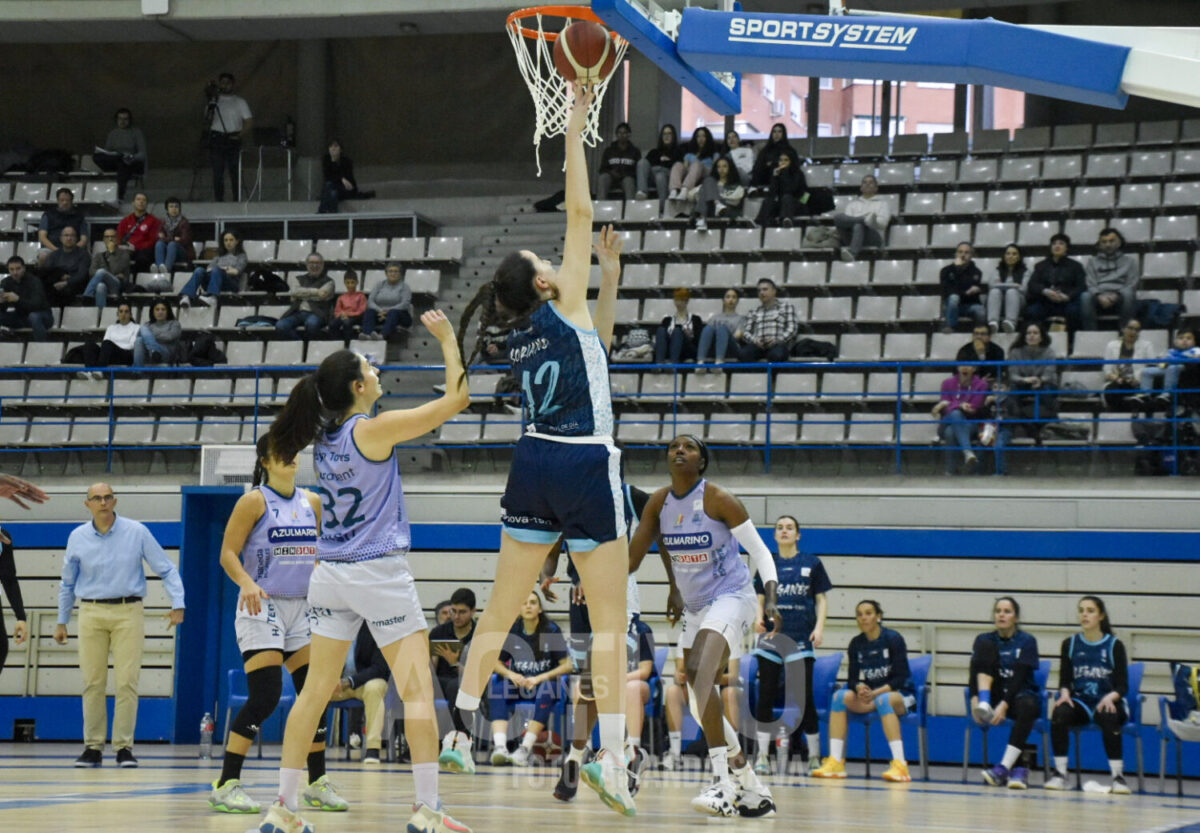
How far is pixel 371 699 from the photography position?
12211 millimetres

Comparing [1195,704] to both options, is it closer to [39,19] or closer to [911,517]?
[911,517]

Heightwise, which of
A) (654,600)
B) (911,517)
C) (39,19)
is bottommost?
(654,600)

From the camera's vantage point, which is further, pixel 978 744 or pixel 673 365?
pixel 673 365

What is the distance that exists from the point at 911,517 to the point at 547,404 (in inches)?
314

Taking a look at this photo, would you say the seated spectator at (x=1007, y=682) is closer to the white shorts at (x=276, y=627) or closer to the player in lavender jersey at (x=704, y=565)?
the player in lavender jersey at (x=704, y=565)

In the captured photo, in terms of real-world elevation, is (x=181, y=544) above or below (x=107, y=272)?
below

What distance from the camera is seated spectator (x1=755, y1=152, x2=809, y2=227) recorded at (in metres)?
Answer: 17.0

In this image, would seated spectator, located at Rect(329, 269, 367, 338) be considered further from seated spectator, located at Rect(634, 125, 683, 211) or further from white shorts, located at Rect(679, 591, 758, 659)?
white shorts, located at Rect(679, 591, 758, 659)

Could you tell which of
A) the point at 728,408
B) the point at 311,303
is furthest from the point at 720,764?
the point at 311,303

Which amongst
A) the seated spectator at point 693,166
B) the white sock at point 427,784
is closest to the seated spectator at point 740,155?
the seated spectator at point 693,166

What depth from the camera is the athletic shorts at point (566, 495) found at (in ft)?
18.0

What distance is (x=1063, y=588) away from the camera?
12.5 metres

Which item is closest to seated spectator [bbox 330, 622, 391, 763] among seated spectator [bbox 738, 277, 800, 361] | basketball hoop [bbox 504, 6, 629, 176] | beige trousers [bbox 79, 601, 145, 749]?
beige trousers [bbox 79, 601, 145, 749]

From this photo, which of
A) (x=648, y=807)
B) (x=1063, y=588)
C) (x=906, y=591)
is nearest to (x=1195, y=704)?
(x=1063, y=588)
